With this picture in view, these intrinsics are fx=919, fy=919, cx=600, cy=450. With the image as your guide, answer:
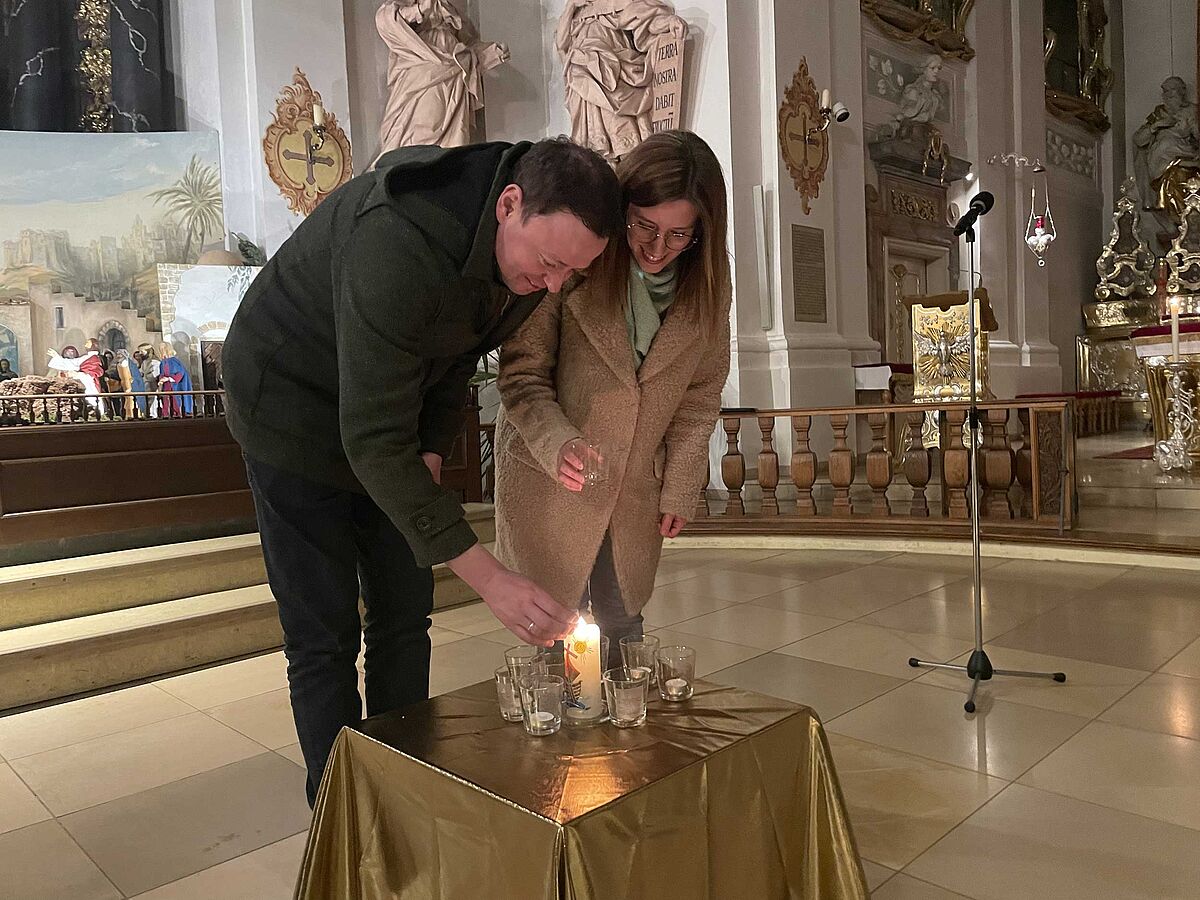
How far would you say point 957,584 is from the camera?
4617 mm

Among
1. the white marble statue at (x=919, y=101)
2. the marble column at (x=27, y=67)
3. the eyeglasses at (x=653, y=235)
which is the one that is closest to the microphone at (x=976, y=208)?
the eyeglasses at (x=653, y=235)

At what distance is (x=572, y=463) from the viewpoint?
1.80m

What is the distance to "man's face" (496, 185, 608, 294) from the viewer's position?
4.51 feet

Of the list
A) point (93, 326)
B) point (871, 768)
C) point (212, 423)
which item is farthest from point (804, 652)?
point (93, 326)

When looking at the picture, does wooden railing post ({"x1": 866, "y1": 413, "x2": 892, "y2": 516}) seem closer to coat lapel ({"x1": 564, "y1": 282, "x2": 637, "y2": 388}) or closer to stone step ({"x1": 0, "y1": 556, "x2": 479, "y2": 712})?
stone step ({"x1": 0, "y1": 556, "x2": 479, "y2": 712})

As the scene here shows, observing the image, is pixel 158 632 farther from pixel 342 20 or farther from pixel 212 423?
pixel 342 20

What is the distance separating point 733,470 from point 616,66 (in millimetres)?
3595

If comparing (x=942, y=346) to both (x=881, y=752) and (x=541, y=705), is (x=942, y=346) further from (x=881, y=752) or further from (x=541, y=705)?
(x=541, y=705)

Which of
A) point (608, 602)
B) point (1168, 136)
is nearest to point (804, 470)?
point (608, 602)

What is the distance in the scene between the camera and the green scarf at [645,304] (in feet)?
6.05

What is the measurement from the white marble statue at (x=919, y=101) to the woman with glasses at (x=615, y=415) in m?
8.12

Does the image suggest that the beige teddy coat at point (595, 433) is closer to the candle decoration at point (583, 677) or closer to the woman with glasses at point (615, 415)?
the woman with glasses at point (615, 415)

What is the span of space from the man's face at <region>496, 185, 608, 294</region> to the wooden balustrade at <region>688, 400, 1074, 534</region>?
417 cm

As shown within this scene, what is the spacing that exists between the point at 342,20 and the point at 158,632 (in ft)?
19.6
